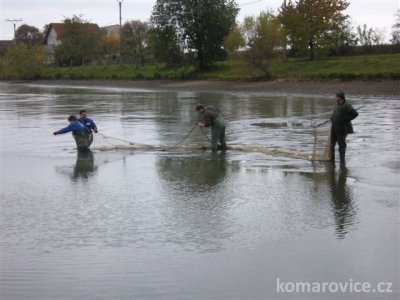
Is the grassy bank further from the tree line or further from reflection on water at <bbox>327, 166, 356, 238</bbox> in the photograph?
reflection on water at <bbox>327, 166, 356, 238</bbox>

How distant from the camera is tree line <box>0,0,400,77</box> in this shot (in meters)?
57.2

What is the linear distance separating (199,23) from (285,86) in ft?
72.0

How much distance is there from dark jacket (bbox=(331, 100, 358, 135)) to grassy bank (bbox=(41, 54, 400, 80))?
103ft

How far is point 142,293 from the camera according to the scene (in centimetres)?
716

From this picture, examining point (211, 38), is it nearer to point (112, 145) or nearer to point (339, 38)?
point (339, 38)

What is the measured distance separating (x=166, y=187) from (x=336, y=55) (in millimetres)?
50835

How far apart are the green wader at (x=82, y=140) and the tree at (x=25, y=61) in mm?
85888

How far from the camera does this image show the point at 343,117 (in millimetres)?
15055

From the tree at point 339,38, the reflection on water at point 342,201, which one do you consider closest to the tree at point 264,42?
the tree at point 339,38

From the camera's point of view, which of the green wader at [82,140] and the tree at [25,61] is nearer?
the green wader at [82,140]

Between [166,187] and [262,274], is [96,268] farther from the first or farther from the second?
[166,187]

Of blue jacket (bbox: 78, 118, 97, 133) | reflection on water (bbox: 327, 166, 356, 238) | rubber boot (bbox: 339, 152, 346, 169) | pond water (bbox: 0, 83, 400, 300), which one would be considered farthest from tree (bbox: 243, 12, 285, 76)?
reflection on water (bbox: 327, 166, 356, 238)

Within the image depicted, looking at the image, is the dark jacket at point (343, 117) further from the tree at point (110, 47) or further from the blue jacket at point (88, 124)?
the tree at point (110, 47)

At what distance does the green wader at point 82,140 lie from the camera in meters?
18.1
